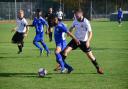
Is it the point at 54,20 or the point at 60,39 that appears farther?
the point at 60,39

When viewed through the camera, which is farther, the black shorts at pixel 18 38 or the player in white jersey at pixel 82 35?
the black shorts at pixel 18 38

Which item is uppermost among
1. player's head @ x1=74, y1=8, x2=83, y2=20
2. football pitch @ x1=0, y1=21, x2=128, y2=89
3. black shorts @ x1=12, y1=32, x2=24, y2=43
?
player's head @ x1=74, y1=8, x2=83, y2=20

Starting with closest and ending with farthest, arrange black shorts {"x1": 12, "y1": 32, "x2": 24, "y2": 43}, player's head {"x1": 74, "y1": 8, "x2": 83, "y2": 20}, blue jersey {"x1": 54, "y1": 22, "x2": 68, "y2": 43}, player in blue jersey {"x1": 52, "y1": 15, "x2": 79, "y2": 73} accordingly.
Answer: player's head {"x1": 74, "y1": 8, "x2": 83, "y2": 20}
player in blue jersey {"x1": 52, "y1": 15, "x2": 79, "y2": 73}
blue jersey {"x1": 54, "y1": 22, "x2": 68, "y2": 43}
black shorts {"x1": 12, "y1": 32, "x2": 24, "y2": 43}

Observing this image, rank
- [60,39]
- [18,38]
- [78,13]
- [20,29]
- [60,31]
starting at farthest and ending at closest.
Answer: [18,38] → [20,29] → [60,39] → [60,31] → [78,13]

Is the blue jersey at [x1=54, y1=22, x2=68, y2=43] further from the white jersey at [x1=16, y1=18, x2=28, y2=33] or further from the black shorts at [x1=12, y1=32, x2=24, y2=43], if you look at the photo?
the black shorts at [x1=12, y1=32, x2=24, y2=43]

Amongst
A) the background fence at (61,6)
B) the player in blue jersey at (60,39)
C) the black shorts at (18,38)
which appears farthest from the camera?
the background fence at (61,6)

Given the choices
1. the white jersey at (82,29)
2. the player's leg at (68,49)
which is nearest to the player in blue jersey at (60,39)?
the player's leg at (68,49)

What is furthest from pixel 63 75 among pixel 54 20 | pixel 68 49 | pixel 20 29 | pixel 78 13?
pixel 20 29

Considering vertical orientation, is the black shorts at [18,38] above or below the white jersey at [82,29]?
below

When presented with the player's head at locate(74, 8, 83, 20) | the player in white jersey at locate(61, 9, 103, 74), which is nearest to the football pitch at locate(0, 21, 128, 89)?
the player in white jersey at locate(61, 9, 103, 74)

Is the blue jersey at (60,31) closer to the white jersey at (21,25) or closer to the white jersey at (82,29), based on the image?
the white jersey at (82,29)

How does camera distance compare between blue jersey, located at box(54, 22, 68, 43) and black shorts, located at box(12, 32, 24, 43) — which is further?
black shorts, located at box(12, 32, 24, 43)

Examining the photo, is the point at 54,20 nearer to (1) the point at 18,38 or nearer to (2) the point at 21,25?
(2) the point at 21,25

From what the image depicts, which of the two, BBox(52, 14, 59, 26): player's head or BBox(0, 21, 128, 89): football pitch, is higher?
BBox(52, 14, 59, 26): player's head
